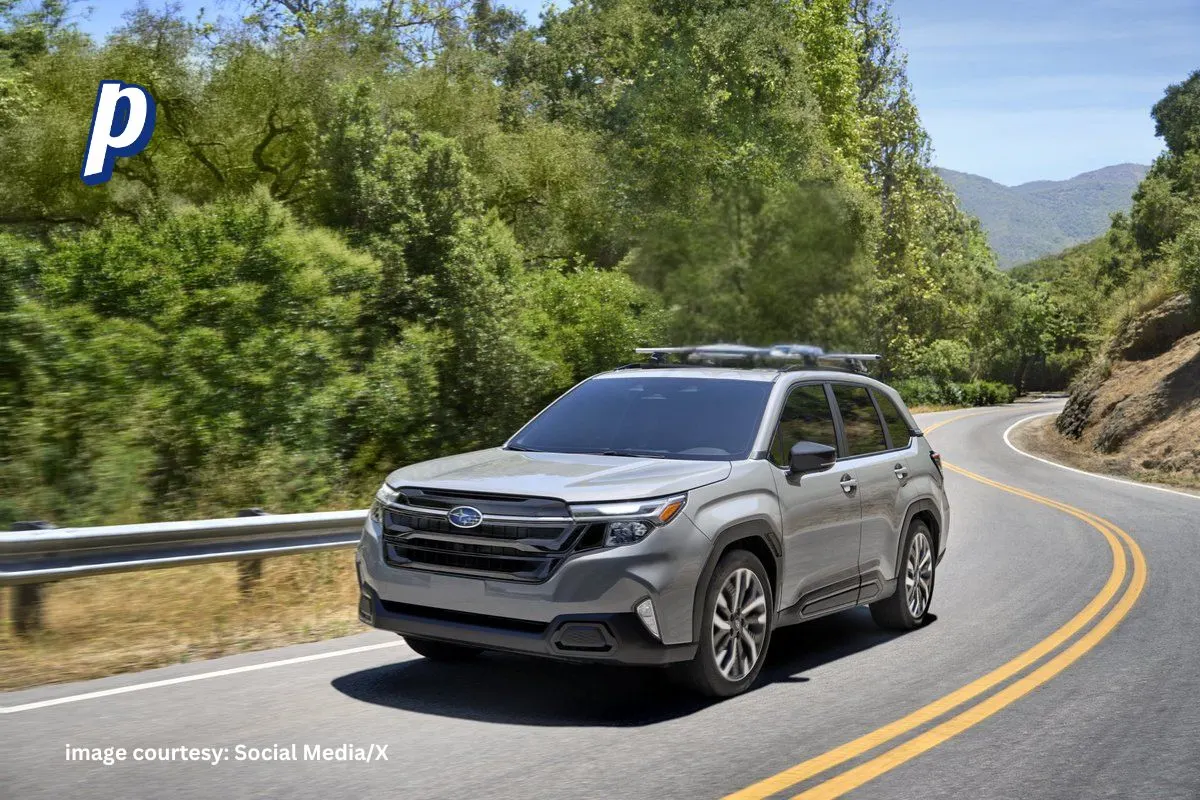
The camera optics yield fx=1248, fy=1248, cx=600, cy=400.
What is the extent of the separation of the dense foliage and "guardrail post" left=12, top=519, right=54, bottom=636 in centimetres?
412

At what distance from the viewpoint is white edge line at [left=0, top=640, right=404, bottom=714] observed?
613 centimetres

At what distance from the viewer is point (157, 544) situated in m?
8.05

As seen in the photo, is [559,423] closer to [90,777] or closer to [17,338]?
[90,777]

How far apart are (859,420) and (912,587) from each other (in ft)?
4.70

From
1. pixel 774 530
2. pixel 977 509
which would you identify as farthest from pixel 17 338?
pixel 977 509

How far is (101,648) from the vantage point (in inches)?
313

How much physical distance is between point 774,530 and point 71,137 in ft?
76.4

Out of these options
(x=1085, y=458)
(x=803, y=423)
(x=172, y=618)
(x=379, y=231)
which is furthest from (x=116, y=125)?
(x=1085, y=458)

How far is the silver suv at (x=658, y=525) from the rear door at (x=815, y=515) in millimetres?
15

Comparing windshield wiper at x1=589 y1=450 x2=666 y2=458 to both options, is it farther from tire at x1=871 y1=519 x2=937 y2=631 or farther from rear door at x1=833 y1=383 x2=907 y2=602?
tire at x1=871 y1=519 x2=937 y2=631

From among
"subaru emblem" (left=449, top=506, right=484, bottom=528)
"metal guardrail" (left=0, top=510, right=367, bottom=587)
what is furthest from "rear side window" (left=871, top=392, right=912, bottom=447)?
"metal guardrail" (left=0, top=510, right=367, bottom=587)

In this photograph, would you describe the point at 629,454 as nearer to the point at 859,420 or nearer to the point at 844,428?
the point at 844,428

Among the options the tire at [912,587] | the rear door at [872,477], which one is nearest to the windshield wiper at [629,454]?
the rear door at [872,477]

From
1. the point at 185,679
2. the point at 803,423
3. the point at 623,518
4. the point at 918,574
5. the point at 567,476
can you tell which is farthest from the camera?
the point at 918,574
